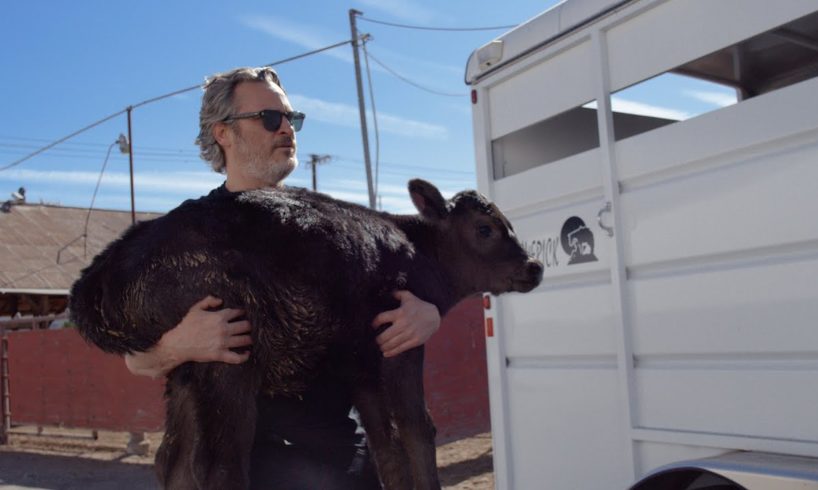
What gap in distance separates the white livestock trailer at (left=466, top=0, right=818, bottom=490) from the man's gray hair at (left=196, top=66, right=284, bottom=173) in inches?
81.4

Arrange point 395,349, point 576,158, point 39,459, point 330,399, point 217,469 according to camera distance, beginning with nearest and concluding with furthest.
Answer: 1. point 217,469
2. point 395,349
3. point 330,399
4. point 576,158
5. point 39,459

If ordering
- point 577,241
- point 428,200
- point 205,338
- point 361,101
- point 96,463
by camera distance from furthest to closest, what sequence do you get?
point 361,101 < point 96,463 < point 577,241 < point 428,200 < point 205,338

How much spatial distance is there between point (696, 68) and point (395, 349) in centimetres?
258

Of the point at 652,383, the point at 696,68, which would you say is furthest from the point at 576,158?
the point at 652,383

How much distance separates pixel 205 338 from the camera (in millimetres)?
2332

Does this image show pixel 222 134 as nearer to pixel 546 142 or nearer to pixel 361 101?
pixel 546 142

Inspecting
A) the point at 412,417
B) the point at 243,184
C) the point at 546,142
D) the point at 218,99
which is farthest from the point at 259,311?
the point at 546,142

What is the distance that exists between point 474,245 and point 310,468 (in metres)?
1.34

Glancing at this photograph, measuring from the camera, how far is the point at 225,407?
2375mm

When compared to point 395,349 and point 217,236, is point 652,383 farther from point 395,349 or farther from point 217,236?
point 217,236

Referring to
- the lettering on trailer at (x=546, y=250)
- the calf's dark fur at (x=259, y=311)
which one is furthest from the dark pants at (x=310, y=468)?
the lettering on trailer at (x=546, y=250)

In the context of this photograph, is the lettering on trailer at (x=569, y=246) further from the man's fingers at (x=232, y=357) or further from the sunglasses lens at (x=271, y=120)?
the man's fingers at (x=232, y=357)

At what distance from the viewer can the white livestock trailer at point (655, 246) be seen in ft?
11.6

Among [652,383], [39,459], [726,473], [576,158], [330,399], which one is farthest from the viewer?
[39,459]
